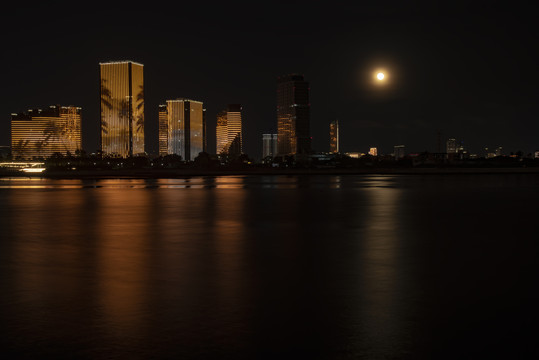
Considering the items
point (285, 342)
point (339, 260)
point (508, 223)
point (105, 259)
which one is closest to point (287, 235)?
point (339, 260)

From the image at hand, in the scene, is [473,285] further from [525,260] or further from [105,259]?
[105,259]

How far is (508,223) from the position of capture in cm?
1505

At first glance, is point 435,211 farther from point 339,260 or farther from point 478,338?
point 478,338

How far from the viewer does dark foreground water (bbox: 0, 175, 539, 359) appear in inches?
207

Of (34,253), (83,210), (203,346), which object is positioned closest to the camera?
(203,346)

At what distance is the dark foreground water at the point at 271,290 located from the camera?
17.2 ft

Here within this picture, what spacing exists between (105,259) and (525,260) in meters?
7.48

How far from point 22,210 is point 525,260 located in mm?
17610

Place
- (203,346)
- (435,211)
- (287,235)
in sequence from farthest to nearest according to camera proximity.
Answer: (435,211)
(287,235)
(203,346)

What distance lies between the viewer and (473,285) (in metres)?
7.66

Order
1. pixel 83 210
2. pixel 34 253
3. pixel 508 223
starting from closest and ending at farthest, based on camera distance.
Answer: pixel 34 253
pixel 508 223
pixel 83 210

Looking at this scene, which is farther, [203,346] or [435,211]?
[435,211]

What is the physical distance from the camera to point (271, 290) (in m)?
7.45

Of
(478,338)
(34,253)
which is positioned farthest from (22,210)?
(478,338)
